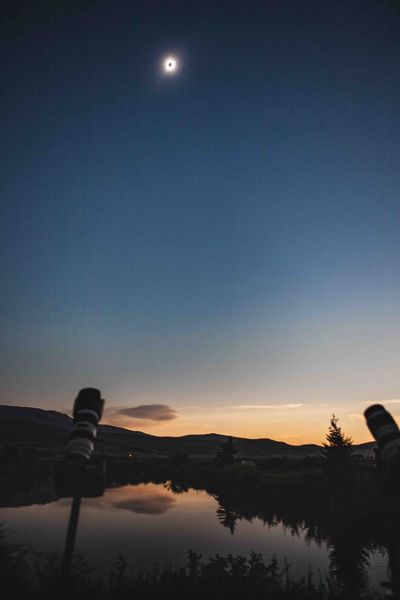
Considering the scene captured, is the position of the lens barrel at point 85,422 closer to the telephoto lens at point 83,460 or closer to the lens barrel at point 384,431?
the telephoto lens at point 83,460

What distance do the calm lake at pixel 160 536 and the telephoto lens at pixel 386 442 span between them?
6881 millimetres

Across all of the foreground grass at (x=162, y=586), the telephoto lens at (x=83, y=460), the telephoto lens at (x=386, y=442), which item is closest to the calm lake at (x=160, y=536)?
the foreground grass at (x=162, y=586)

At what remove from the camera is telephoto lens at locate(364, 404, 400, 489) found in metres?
5.74

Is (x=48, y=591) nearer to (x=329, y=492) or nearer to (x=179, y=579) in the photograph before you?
(x=179, y=579)

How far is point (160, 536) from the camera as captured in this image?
1633 centimetres

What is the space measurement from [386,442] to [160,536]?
1406cm

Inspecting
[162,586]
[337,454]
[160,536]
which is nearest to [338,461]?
[337,454]

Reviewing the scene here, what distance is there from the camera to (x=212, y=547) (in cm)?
1428

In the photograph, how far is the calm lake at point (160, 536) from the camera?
12.4 metres

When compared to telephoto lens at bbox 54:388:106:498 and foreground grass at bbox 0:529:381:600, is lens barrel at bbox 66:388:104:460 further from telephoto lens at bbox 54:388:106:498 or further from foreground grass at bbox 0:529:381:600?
foreground grass at bbox 0:529:381:600

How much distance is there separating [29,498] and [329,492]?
780 inches

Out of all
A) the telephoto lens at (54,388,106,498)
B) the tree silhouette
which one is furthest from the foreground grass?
the tree silhouette

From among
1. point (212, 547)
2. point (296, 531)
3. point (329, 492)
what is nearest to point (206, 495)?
point (329, 492)

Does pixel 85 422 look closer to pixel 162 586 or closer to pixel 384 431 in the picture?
pixel 162 586
